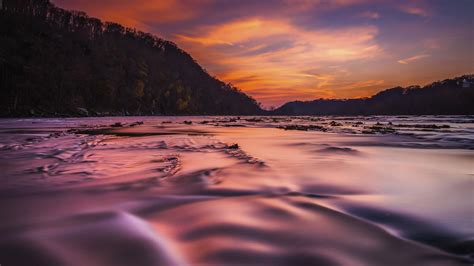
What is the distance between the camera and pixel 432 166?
6637 mm

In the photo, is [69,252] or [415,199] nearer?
[69,252]

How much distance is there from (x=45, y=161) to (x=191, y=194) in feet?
14.1

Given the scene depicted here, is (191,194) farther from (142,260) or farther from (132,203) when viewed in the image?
(142,260)

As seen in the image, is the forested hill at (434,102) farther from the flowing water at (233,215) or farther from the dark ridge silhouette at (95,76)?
the flowing water at (233,215)

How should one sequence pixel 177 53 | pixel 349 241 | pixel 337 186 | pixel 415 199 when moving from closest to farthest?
1. pixel 349 241
2. pixel 415 199
3. pixel 337 186
4. pixel 177 53

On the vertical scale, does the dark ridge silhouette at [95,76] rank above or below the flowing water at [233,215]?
above

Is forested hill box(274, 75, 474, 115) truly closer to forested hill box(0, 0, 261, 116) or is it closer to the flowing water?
forested hill box(0, 0, 261, 116)

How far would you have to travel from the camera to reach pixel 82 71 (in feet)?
287

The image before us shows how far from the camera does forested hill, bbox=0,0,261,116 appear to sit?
6681cm

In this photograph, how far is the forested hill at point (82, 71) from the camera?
66.8 m

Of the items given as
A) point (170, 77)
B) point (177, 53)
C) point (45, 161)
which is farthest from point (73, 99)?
point (177, 53)

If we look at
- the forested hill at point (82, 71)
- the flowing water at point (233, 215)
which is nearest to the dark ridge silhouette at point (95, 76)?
the forested hill at point (82, 71)

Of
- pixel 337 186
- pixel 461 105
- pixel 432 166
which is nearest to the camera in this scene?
pixel 337 186

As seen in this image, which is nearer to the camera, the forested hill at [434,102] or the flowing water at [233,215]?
the flowing water at [233,215]
